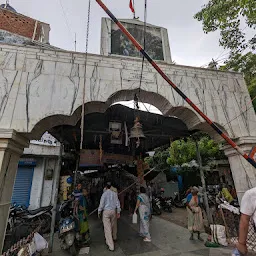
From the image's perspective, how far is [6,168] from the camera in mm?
3170

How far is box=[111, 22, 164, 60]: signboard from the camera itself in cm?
468

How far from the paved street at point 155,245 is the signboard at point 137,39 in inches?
210

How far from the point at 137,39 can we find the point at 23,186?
9.21m

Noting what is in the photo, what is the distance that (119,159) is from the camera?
7078 mm

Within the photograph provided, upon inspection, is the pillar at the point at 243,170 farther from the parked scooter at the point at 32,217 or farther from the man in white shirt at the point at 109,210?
the parked scooter at the point at 32,217

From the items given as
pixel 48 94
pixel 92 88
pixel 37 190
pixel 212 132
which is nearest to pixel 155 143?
pixel 212 132

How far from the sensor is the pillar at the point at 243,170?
3.87 m

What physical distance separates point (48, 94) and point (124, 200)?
8.53 meters

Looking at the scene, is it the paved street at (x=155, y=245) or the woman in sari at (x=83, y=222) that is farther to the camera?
the woman in sari at (x=83, y=222)

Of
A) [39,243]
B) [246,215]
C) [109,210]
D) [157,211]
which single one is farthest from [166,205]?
[246,215]

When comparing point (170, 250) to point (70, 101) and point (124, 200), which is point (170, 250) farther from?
point (124, 200)

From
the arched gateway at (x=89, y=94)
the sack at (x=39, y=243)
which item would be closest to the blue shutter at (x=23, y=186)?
the sack at (x=39, y=243)

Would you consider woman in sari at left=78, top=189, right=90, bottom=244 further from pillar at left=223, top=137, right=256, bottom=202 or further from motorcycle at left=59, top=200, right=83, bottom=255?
pillar at left=223, top=137, right=256, bottom=202

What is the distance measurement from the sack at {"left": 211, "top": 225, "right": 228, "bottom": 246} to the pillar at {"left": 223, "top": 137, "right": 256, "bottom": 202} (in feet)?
3.87
